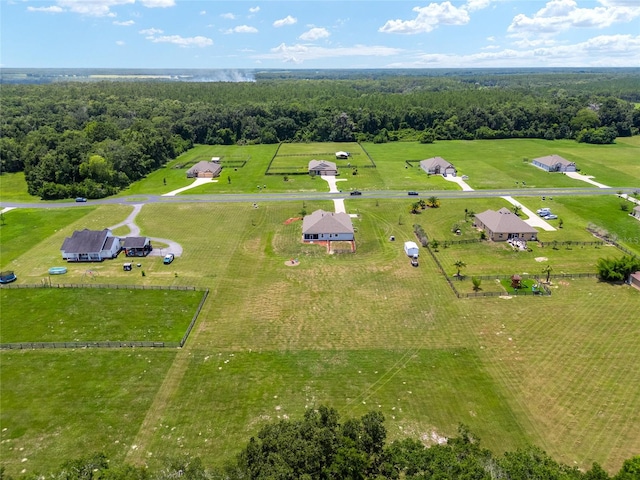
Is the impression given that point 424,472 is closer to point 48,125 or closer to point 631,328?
point 631,328

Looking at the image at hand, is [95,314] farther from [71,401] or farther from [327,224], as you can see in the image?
[327,224]

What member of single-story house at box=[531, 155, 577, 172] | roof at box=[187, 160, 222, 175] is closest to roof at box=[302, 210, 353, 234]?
roof at box=[187, 160, 222, 175]

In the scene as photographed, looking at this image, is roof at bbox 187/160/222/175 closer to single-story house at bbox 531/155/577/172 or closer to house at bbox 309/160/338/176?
house at bbox 309/160/338/176

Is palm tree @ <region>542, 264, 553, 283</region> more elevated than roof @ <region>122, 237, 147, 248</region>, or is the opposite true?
roof @ <region>122, 237, 147, 248</region>

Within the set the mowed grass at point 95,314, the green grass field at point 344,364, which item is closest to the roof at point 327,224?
the green grass field at point 344,364

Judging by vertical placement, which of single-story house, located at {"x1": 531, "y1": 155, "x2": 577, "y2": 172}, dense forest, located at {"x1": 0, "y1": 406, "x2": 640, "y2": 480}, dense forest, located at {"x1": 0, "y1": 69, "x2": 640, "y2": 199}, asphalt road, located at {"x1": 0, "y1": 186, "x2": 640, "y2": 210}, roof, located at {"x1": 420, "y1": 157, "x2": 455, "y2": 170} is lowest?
asphalt road, located at {"x1": 0, "y1": 186, "x2": 640, "y2": 210}

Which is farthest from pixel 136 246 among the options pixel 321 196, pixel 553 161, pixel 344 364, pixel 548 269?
pixel 553 161

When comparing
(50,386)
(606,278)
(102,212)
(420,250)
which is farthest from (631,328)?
(102,212)

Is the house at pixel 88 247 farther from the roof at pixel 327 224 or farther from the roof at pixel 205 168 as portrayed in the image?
the roof at pixel 205 168

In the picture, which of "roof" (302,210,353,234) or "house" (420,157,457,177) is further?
"house" (420,157,457,177)
